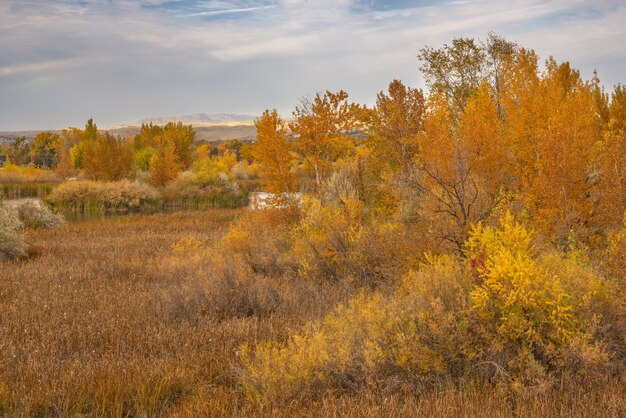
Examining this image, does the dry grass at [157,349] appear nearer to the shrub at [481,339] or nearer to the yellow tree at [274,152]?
the shrub at [481,339]

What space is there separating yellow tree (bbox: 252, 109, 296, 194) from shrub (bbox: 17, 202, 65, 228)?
10.9 meters

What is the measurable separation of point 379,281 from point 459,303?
362 centimetres

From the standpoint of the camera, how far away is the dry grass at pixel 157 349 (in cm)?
446

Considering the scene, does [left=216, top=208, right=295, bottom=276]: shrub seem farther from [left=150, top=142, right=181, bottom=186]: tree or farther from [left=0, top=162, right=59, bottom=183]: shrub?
[left=0, top=162, right=59, bottom=183]: shrub

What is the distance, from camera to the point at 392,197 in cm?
1708

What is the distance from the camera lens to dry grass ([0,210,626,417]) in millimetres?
4465

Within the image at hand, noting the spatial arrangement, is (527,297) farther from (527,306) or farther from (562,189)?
(562,189)

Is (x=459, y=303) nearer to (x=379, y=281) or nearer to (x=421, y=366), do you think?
(x=421, y=366)

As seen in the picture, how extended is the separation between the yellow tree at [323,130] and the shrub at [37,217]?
11809 mm

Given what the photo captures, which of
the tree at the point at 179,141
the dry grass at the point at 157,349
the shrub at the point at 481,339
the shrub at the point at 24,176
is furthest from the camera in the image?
the tree at the point at 179,141

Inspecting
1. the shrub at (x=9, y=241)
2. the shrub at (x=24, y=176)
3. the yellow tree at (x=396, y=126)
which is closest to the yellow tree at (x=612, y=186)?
the yellow tree at (x=396, y=126)

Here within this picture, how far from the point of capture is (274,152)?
59.7ft

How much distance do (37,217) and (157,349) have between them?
64.6 feet

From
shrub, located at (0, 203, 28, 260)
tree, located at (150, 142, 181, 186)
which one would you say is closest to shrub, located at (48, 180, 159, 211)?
tree, located at (150, 142, 181, 186)
